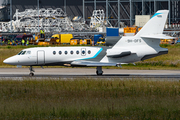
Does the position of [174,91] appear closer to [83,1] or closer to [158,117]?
[158,117]

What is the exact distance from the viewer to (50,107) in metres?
14.0

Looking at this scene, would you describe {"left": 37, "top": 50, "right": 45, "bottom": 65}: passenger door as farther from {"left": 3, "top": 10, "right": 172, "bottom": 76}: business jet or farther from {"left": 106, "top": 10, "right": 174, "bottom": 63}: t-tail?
{"left": 106, "top": 10, "right": 174, "bottom": 63}: t-tail

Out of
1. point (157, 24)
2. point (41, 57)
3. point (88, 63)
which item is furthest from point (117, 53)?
point (41, 57)

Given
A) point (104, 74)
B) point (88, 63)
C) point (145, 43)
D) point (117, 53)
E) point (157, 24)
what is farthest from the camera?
point (104, 74)

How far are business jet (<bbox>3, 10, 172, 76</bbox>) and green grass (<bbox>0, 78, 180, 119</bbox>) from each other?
310 inches

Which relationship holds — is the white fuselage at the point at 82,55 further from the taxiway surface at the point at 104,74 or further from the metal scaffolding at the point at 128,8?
the metal scaffolding at the point at 128,8

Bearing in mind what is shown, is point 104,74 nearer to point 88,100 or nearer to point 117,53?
point 117,53

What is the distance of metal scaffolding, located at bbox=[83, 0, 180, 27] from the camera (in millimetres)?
97250

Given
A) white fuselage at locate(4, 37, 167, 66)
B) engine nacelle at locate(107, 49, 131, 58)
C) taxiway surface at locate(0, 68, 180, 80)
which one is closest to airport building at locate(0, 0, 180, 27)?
taxiway surface at locate(0, 68, 180, 80)

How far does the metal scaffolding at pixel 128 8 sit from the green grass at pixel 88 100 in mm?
77322

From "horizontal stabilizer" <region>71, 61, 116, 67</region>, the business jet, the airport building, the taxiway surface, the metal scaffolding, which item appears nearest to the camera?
"horizontal stabilizer" <region>71, 61, 116, 67</region>

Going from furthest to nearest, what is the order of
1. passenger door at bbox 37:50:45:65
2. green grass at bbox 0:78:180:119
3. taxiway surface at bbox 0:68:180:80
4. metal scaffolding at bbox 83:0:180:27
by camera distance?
metal scaffolding at bbox 83:0:180:27
passenger door at bbox 37:50:45:65
taxiway surface at bbox 0:68:180:80
green grass at bbox 0:78:180:119

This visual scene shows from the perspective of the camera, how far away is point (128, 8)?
100812 millimetres

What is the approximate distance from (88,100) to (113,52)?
1467 cm
